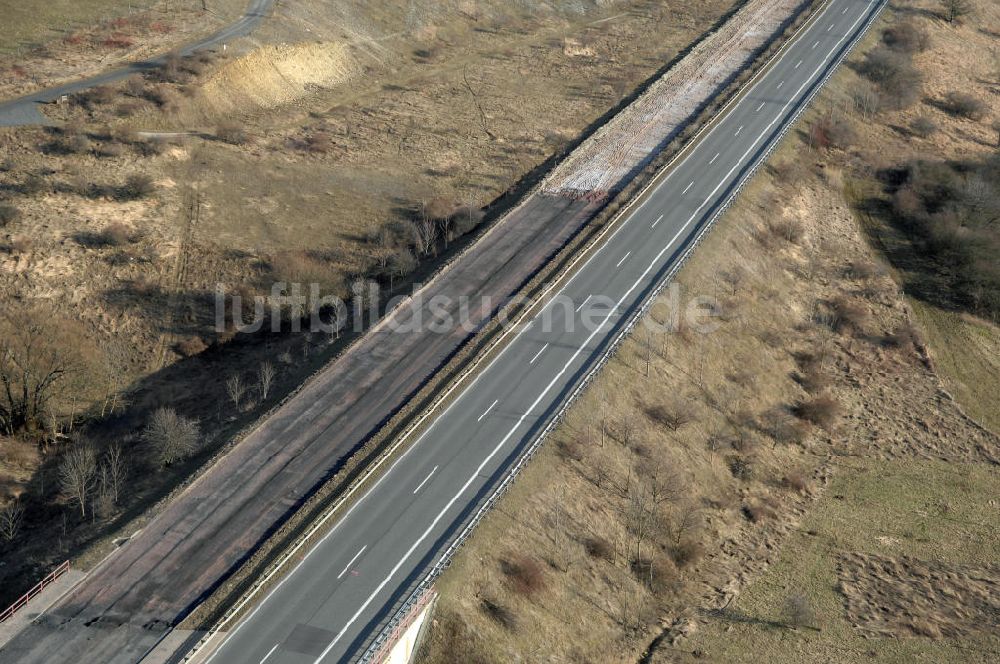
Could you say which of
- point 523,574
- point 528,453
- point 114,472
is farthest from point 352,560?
point 114,472

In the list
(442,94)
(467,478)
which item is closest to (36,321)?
(467,478)

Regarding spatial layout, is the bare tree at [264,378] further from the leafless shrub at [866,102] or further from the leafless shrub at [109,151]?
the leafless shrub at [866,102]

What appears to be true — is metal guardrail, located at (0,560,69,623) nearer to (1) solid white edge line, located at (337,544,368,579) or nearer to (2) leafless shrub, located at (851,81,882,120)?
(1) solid white edge line, located at (337,544,368,579)

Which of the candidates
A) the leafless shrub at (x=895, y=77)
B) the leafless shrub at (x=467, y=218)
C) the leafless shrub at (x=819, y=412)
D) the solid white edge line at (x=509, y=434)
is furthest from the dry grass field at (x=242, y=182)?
the leafless shrub at (x=819, y=412)

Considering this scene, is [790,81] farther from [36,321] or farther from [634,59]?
[36,321]

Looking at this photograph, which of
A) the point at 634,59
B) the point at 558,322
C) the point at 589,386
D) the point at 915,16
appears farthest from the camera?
the point at 915,16

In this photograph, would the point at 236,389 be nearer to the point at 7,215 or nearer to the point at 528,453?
the point at 528,453
